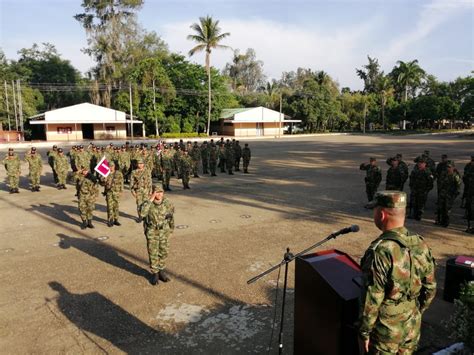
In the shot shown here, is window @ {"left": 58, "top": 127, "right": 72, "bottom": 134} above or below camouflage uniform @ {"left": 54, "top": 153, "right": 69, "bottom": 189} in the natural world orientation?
above

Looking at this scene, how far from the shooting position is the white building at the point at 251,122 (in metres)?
58.2

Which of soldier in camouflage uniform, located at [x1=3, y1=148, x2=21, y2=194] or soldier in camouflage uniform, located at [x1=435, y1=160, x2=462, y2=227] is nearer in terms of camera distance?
soldier in camouflage uniform, located at [x1=435, y1=160, x2=462, y2=227]

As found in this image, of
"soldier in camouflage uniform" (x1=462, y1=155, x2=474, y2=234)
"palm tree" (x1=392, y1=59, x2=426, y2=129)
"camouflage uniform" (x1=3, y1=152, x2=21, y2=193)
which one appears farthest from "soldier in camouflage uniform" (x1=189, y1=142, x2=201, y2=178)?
"palm tree" (x1=392, y1=59, x2=426, y2=129)

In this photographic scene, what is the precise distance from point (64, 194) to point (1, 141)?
3582 cm

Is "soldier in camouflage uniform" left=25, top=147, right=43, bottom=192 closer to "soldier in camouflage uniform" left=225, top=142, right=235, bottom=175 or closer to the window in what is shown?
"soldier in camouflage uniform" left=225, top=142, right=235, bottom=175

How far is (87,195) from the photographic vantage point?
9414 millimetres

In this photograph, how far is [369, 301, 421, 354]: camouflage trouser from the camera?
2.79 meters

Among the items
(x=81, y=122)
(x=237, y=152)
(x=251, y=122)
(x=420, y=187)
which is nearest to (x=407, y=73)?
(x=251, y=122)

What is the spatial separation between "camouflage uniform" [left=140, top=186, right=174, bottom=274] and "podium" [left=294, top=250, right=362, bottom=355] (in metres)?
3.25

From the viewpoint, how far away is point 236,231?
357 inches

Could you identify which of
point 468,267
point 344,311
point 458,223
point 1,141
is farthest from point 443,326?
point 1,141

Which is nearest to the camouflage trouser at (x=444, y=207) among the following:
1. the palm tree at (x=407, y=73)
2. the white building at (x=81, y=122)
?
the white building at (x=81, y=122)

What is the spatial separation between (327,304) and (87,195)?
308 inches

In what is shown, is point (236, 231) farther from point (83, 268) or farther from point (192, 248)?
point (83, 268)
